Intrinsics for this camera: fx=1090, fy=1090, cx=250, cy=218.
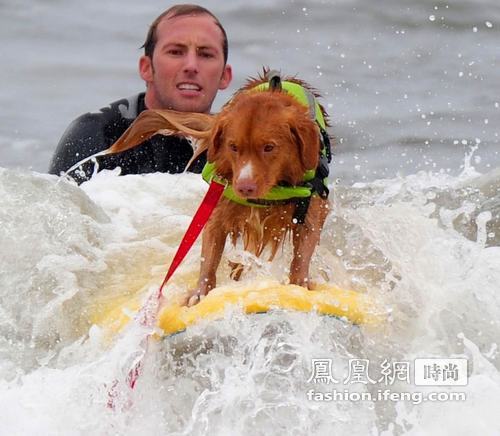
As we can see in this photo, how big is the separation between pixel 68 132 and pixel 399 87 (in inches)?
152

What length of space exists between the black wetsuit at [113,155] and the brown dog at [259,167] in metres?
1.55

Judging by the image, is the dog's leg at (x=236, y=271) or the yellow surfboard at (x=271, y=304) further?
the dog's leg at (x=236, y=271)

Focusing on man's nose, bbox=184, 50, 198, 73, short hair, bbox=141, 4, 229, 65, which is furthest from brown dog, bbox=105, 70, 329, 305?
short hair, bbox=141, 4, 229, 65

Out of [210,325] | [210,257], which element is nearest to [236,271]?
[210,257]

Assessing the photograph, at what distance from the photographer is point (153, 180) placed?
498 cm

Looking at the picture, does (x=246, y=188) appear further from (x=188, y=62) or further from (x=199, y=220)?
(x=188, y=62)

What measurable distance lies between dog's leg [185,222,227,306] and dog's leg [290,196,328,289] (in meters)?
0.23

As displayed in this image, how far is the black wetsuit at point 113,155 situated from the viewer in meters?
5.11

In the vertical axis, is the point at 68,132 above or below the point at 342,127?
above

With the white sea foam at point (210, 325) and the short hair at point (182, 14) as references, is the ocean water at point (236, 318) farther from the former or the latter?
the short hair at point (182, 14)

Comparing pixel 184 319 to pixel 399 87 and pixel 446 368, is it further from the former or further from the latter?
pixel 399 87

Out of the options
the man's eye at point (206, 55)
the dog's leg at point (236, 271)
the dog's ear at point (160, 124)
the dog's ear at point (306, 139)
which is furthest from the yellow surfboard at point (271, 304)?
the man's eye at point (206, 55)

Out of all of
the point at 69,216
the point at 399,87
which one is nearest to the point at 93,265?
the point at 69,216

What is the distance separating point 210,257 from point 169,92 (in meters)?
1.92
